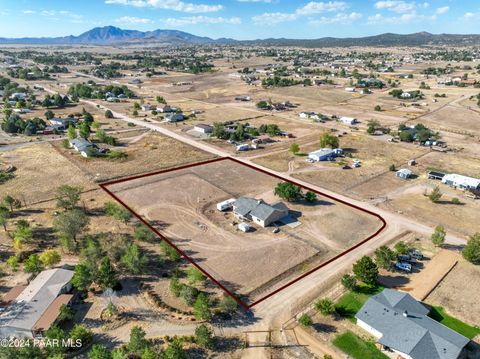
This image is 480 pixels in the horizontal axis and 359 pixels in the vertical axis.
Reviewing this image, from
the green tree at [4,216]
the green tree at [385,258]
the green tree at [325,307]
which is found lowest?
the green tree at [325,307]

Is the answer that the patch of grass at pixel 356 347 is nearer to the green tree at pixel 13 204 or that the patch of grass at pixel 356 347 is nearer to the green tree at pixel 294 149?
the green tree at pixel 294 149

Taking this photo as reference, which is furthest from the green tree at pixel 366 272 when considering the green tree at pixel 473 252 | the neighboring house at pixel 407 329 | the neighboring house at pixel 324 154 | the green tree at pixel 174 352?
the neighboring house at pixel 324 154

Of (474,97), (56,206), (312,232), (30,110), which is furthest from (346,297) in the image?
(474,97)

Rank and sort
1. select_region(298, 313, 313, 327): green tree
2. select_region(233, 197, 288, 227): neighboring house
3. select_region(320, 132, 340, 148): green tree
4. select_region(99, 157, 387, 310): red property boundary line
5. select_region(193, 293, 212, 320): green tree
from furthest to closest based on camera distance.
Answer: select_region(320, 132, 340, 148): green tree, select_region(233, 197, 288, 227): neighboring house, select_region(99, 157, 387, 310): red property boundary line, select_region(298, 313, 313, 327): green tree, select_region(193, 293, 212, 320): green tree

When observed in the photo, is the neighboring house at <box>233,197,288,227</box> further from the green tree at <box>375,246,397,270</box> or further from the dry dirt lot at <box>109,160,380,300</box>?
the green tree at <box>375,246,397,270</box>

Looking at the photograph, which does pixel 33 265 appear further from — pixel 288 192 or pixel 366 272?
pixel 366 272

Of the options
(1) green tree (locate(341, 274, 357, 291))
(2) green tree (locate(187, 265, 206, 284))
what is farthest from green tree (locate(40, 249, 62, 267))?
(1) green tree (locate(341, 274, 357, 291))
